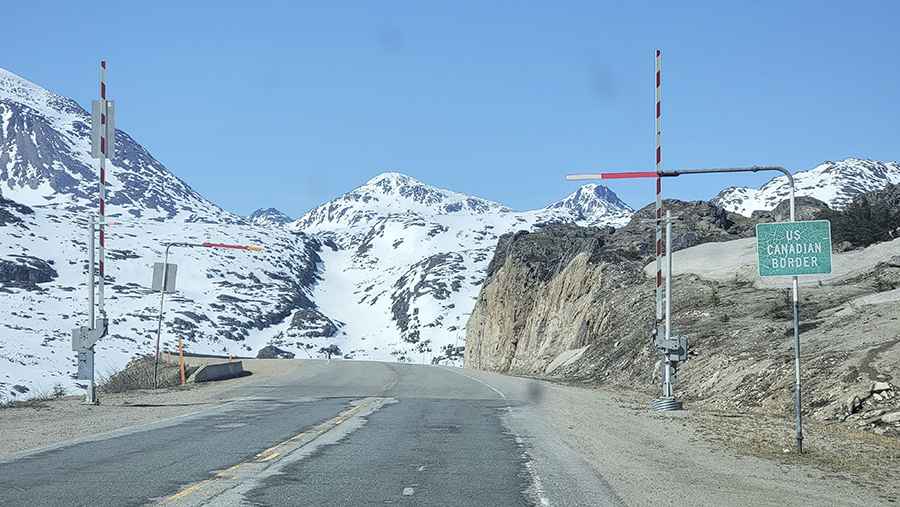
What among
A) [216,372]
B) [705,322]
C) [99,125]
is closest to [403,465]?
[99,125]

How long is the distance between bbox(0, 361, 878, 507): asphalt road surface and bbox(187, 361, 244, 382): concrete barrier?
15.0 meters

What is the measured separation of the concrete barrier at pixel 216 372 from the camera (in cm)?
3572

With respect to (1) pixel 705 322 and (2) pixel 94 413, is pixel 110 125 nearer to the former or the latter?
(2) pixel 94 413

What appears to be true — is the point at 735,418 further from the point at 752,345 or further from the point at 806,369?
the point at 752,345

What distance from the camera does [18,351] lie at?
249ft

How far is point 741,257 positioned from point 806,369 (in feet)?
74.4

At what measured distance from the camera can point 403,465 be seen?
1244 cm

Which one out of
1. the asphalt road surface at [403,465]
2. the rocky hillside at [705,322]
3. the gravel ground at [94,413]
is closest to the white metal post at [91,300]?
the gravel ground at [94,413]

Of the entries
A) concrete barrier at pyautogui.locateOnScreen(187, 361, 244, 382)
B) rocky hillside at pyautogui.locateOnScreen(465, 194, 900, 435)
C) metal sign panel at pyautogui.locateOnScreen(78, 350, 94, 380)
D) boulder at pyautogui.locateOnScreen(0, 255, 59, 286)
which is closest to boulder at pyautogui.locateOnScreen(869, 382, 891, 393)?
rocky hillside at pyautogui.locateOnScreen(465, 194, 900, 435)

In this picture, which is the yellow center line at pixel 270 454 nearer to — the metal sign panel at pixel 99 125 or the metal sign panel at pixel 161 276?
the metal sign panel at pixel 99 125

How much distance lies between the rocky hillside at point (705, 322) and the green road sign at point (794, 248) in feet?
12.7

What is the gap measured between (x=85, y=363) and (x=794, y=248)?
1712cm

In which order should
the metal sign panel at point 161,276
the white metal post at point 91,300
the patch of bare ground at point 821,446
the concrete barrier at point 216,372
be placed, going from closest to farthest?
1. the patch of bare ground at point 821,446
2. the white metal post at point 91,300
3. the metal sign panel at point 161,276
4. the concrete barrier at point 216,372

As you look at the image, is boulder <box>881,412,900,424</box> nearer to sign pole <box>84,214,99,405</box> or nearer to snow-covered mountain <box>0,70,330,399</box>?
sign pole <box>84,214,99,405</box>
